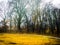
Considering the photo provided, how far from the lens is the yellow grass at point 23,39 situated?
3305 mm

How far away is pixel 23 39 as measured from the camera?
332 centimetres

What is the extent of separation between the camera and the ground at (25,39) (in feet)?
10.8

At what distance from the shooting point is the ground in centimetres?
331

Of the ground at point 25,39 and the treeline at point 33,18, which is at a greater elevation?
the treeline at point 33,18

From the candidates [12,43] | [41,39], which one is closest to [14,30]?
[12,43]

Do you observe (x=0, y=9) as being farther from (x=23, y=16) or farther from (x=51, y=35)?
(x=51, y=35)

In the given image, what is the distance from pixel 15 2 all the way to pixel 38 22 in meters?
0.50

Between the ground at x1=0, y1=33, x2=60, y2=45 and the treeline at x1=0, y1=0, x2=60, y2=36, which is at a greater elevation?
the treeline at x1=0, y1=0, x2=60, y2=36

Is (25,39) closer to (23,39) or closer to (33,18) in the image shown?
(23,39)

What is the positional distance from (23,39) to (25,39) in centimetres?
3

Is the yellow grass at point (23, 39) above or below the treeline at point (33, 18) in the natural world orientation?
below

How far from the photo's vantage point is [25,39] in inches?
131

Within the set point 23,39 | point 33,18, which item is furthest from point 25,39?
point 33,18

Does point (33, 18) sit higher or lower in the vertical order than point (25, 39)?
higher
